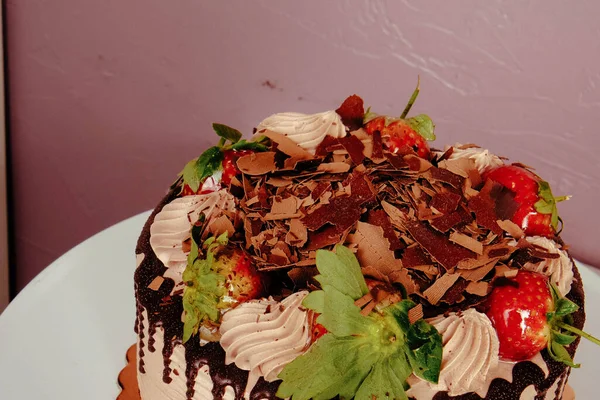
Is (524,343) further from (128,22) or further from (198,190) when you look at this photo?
(128,22)

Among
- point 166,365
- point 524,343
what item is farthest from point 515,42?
point 166,365

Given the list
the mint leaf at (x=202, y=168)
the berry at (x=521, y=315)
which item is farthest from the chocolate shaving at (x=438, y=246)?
Answer: the mint leaf at (x=202, y=168)

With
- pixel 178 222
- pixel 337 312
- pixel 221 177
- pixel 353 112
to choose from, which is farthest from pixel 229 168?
pixel 337 312

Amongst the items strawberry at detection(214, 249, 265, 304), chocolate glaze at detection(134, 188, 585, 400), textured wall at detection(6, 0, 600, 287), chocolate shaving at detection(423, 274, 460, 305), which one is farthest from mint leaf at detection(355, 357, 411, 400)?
textured wall at detection(6, 0, 600, 287)

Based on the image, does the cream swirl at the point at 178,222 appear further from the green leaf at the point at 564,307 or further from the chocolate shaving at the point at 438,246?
the green leaf at the point at 564,307

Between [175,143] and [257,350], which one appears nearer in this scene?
[257,350]

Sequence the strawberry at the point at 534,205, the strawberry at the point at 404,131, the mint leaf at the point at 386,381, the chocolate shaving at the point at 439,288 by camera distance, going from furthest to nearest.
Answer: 1. the strawberry at the point at 404,131
2. the strawberry at the point at 534,205
3. the chocolate shaving at the point at 439,288
4. the mint leaf at the point at 386,381
